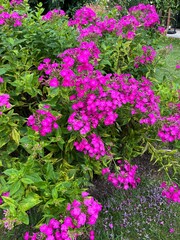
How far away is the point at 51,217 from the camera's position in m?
1.60

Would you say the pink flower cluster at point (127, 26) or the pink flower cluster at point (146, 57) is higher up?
the pink flower cluster at point (127, 26)

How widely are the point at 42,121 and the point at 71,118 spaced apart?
0.51ft

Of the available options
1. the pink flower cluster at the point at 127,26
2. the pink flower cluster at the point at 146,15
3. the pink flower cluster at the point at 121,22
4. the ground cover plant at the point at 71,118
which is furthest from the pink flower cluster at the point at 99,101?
the pink flower cluster at the point at 146,15

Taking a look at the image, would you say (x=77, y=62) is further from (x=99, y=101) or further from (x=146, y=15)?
(x=146, y=15)

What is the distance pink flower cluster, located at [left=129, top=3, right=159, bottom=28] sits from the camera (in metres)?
2.74

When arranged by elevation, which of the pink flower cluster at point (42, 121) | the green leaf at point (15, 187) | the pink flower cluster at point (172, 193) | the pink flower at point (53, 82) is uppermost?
the pink flower at point (53, 82)

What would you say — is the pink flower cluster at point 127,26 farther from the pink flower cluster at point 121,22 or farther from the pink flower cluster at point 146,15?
the pink flower cluster at point 146,15

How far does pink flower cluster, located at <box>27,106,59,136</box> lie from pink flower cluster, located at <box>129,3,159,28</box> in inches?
57.0

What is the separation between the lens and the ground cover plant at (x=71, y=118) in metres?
1.57

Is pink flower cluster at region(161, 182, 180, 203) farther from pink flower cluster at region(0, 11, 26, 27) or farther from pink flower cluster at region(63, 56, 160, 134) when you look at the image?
pink flower cluster at region(0, 11, 26, 27)

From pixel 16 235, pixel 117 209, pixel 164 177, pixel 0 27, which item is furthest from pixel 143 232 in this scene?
pixel 0 27

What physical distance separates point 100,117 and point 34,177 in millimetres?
470

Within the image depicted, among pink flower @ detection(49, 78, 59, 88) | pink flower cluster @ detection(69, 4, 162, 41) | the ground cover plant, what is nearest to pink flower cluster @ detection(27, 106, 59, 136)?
the ground cover plant

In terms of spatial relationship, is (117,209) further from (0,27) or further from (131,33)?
(0,27)
